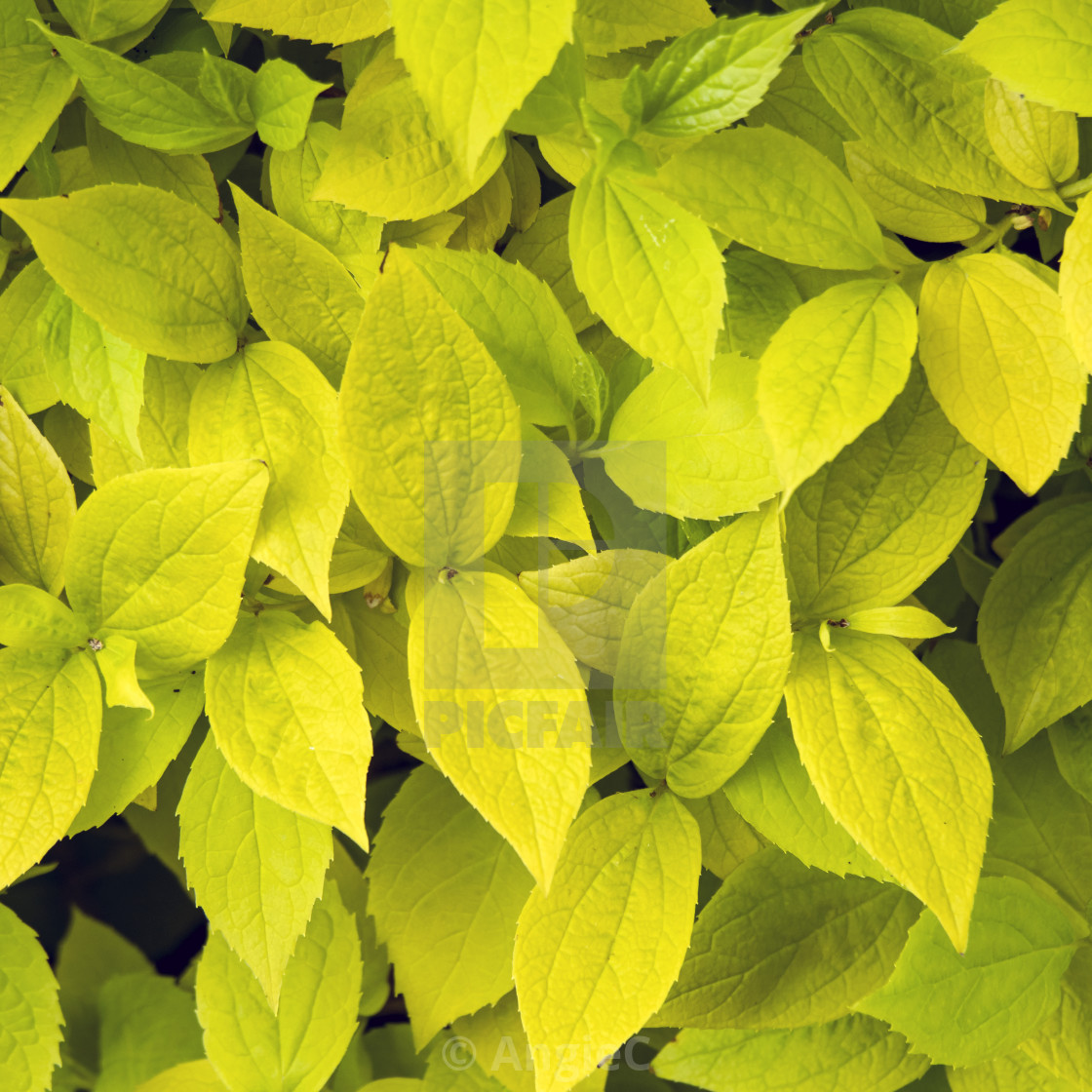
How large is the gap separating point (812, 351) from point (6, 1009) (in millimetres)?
637

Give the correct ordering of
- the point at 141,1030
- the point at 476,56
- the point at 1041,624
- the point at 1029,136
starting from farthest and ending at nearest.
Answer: the point at 141,1030 → the point at 1041,624 → the point at 1029,136 → the point at 476,56

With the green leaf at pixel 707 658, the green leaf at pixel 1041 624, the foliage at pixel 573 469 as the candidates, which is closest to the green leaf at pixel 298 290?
the foliage at pixel 573 469

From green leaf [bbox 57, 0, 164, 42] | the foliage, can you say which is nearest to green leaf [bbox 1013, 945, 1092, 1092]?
the foliage

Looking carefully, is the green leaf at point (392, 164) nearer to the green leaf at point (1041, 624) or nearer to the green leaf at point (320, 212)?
the green leaf at point (320, 212)

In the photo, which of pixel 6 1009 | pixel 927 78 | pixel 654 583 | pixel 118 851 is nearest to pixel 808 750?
pixel 654 583

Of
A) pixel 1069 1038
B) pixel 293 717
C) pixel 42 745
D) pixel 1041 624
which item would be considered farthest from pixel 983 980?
pixel 42 745

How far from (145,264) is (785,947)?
0.57 metres

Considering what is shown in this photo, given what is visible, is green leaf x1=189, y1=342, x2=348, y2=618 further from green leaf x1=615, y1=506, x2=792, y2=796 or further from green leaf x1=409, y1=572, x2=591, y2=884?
green leaf x1=615, y1=506, x2=792, y2=796

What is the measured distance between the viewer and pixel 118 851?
90 centimetres

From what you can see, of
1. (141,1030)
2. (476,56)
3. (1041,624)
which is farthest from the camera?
(141,1030)

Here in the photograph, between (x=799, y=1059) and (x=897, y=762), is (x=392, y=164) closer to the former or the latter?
(x=897, y=762)

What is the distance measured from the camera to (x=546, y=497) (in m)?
0.53

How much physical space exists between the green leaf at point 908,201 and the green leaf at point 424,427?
10.1 inches

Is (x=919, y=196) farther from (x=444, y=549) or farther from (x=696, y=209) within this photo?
(x=444, y=549)
